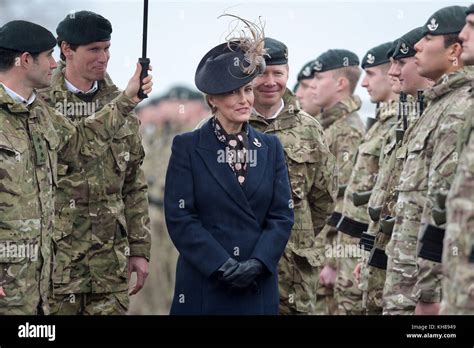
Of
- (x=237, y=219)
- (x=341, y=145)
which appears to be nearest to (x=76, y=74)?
(x=237, y=219)

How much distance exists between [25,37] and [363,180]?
3.71 m

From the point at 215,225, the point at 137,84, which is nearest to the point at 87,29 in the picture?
the point at 137,84

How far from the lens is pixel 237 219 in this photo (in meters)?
8.55

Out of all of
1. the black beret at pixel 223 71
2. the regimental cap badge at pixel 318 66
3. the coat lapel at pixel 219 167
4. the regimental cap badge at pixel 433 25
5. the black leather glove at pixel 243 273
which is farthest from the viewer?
the regimental cap badge at pixel 318 66

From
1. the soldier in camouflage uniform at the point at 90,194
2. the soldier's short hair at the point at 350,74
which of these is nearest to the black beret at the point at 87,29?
the soldier in camouflage uniform at the point at 90,194

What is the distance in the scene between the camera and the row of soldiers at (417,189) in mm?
6352

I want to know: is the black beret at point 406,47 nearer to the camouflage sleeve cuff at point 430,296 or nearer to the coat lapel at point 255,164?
the coat lapel at point 255,164

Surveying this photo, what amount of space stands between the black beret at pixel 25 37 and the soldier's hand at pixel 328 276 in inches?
201

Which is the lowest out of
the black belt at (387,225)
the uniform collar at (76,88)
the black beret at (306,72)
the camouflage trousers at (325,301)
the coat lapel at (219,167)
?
the camouflage trousers at (325,301)

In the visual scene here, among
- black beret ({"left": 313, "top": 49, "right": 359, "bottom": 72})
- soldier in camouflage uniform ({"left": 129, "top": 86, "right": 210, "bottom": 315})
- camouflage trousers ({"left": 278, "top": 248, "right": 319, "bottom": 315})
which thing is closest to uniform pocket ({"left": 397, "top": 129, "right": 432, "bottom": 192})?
camouflage trousers ({"left": 278, "top": 248, "right": 319, "bottom": 315})

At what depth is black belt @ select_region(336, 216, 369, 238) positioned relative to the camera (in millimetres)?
11789

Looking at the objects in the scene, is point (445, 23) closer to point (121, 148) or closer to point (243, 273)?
point (243, 273)

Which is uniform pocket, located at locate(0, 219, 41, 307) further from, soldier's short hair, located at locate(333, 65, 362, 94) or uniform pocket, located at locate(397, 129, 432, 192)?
soldier's short hair, located at locate(333, 65, 362, 94)

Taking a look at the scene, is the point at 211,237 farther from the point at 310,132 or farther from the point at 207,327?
the point at 310,132
